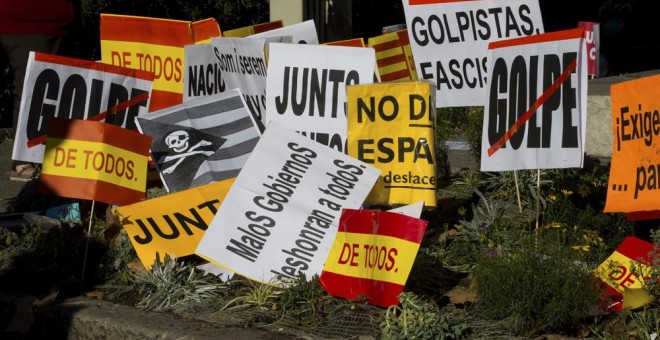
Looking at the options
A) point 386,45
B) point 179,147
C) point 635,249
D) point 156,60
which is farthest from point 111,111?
point 635,249

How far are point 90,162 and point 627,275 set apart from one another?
2.82 m

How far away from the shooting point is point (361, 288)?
5.93 metres

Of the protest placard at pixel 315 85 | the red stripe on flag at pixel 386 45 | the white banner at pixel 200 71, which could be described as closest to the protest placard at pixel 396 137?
the protest placard at pixel 315 85

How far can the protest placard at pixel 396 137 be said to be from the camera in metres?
6.80

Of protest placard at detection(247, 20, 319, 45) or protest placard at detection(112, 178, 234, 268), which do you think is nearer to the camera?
protest placard at detection(112, 178, 234, 268)

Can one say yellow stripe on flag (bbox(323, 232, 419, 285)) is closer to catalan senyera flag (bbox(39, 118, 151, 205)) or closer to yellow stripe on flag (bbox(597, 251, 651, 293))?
yellow stripe on flag (bbox(597, 251, 651, 293))

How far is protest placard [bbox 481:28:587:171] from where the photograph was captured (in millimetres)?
6641

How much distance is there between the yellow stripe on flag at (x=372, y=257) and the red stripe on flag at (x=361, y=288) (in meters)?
0.02

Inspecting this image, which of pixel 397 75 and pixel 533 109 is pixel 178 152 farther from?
pixel 397 75

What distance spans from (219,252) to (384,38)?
10.5 ft

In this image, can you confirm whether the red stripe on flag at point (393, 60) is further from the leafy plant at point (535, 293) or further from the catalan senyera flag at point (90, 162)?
the leafy plant at point (535, 293)

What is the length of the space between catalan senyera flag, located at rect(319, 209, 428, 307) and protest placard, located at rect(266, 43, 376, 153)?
53.3 inches

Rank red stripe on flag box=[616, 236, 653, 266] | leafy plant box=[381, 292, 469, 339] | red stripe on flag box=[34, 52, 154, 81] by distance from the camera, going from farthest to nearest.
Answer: red stripe on flag box=[34, 52, 154, 81] → red stripe on flag box=[616, 236, 653, 266] → leafy plant box=[381, 292, 469, 339]

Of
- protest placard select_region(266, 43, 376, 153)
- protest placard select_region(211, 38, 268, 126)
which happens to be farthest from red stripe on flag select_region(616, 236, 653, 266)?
protest placard select_region(211, 38, 268, 126)
